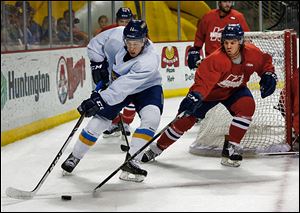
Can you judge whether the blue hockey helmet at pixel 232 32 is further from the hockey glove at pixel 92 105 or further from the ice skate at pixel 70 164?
the ice skate at pixel 70 164

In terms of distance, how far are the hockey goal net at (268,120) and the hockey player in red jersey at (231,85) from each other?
1.08 feet

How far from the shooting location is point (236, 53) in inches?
170

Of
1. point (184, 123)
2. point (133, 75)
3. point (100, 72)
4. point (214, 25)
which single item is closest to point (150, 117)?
point (133, 75)

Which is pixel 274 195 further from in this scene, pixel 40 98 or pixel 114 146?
pixel 40 98

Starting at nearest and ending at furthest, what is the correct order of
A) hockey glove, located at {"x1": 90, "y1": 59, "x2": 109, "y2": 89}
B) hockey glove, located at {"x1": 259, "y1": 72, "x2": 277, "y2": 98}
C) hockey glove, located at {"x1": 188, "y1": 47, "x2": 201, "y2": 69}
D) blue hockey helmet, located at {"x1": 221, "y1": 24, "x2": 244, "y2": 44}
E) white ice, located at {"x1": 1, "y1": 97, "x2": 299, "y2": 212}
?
white ice, located at {"x1": 1, "y1": 97, "x2": 299, "y2": 212} → blue hockey helmet, located at {"x1": 221, "y1": 24, "x2": 244, "y2": 44} → hockey glove, located at {"x1": 259, "y1": 72, "x2": 277, "y2": 98} → hockey glove, located at {"x1": 90, "y1": 59, "x2": 109, "y2": 89} → hockey glove, located at {"x1": 188, "y1": 47, "x2": 201, "y2": 69}

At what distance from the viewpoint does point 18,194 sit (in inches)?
145

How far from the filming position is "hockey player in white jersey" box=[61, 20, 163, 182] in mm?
3971

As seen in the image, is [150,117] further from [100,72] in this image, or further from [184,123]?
[100,72]

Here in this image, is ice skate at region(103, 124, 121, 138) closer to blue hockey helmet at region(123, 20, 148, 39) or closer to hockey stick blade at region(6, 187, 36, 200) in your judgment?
blue hockey helmet at region(123, 20, 148, 39)

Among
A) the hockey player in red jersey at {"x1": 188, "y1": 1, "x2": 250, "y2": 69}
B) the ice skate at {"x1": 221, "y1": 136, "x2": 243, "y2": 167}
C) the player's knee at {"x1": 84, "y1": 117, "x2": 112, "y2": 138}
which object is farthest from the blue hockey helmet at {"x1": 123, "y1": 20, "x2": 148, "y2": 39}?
the hockey player in red jersey at {"x1": 188, "y1": 1, "x2": 250, "y2": 69}

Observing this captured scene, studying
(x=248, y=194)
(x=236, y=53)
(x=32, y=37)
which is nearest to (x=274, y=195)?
(x=248, y=194)

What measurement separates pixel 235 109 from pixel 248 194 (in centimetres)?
89

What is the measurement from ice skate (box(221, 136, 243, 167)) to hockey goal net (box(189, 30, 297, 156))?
28 centimetres

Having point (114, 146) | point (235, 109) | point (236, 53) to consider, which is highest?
point (236, 53)
